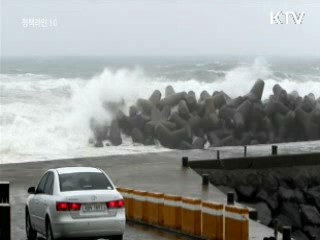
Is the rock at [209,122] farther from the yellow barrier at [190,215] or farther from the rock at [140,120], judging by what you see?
the yellow barrier at [190,215]

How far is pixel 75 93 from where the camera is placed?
2429 inches

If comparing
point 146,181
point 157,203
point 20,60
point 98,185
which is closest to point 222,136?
point 146,181

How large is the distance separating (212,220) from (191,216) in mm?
858

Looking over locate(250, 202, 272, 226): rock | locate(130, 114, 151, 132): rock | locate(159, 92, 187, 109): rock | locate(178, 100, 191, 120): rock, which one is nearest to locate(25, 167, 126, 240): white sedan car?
locate(250, 202, 272, 226): rock

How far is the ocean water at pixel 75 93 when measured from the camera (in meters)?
47.7

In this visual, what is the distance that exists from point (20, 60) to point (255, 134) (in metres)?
46.6

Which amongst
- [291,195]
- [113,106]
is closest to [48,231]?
[291,195]

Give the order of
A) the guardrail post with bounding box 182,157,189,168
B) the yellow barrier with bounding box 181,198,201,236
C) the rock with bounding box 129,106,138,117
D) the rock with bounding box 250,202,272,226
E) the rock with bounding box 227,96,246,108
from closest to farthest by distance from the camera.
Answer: the yellow barrier with bounding box 181,198,201,236 → the rock with bounding box 250,202,272,226 → the guardrail post with bounding box 182,157,189,168 → the rock with bounding box 227,96,246,108 → the rock with bounding box 129,106,138,117

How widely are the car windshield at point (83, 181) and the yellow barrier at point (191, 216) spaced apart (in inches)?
94.7

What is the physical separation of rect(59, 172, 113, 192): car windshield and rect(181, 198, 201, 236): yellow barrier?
7.89ft

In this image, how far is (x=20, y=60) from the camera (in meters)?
90.5

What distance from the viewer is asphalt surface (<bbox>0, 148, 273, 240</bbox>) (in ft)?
63.8

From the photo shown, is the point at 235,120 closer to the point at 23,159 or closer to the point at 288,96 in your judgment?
the point at 288,96

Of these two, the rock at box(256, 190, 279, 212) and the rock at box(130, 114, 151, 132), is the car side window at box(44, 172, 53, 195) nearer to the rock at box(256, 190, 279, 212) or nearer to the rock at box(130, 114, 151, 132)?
the rock at box(256, 190, 279, 212)
